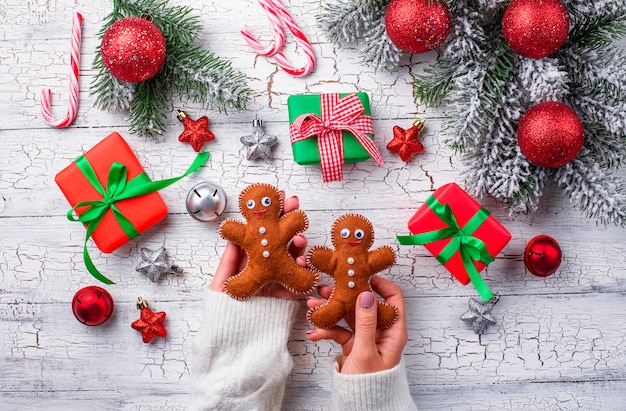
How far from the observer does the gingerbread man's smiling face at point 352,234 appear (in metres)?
1.46

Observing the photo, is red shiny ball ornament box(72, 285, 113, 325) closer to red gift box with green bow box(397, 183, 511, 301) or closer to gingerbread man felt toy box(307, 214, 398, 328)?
gingerbread man felt toy box(307, 214, 398, 328)

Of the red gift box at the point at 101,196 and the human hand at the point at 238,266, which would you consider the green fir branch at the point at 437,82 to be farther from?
the red gift box at the point at 101,196

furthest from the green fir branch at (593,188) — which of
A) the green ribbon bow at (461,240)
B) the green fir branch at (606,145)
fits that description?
the green ribbon bow at (461,240)

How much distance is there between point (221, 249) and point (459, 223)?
27.3 inches

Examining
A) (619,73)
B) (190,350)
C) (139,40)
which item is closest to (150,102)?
(139,40)

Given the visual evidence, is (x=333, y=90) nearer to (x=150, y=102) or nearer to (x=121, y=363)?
(x=150, y=102)

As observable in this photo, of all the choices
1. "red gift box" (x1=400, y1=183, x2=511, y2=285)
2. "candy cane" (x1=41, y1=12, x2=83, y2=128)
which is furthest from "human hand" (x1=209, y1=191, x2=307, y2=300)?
"candy cane" (x1=41, y1=12, x2=83, y2=128)

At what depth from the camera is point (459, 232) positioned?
157cm

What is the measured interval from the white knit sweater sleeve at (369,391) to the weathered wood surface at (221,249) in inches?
7.0

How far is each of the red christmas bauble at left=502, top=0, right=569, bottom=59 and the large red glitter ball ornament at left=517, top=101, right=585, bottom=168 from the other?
14cm

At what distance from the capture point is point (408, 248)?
5.58 feet

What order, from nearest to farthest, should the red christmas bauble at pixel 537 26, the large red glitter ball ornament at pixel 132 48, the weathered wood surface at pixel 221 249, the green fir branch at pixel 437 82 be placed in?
the red christmas bauble at pixel 537 26, the large red glitter ball ornament at pixel 132 48, the green fir branch at pixel 437 82, the weathered wood surface at pixel 221 249

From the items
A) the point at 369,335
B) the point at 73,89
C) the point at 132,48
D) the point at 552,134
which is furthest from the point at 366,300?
the point at 73,89

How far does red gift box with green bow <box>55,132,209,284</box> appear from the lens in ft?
5.27
